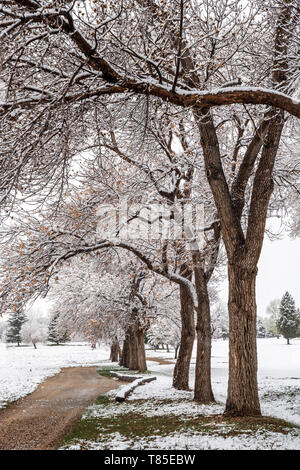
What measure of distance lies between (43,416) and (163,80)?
30.0ft

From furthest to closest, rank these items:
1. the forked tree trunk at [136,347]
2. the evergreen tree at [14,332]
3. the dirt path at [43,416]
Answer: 1. the evergreen tree at [14,332]
2. the forked tree trunk at [136,347]
3. the dirt path at [43,416]

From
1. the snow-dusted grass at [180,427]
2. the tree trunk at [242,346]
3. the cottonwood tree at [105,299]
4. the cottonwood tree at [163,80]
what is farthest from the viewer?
the cottonwood tree at [105,299]

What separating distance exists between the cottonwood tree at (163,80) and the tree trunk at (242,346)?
20 mm

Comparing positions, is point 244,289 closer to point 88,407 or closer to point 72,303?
Result: point 88,407

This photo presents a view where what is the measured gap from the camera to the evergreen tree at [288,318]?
2537 inches

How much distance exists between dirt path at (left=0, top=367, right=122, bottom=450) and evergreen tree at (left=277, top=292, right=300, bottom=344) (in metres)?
55.8

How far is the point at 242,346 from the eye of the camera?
23.3 feet

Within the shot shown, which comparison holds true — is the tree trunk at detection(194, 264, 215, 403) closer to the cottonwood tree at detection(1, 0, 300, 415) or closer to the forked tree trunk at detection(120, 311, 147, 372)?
the cottonwood tree at detection(1, 0, 300, 415)

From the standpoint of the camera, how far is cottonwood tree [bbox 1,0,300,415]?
199 inches

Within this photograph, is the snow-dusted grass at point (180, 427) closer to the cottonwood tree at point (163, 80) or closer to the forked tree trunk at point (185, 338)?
the cottonwood tree at point (163, 80)

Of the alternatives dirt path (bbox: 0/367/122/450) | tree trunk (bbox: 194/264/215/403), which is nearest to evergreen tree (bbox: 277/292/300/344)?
dirt path (bbox: 0/367/122/450)

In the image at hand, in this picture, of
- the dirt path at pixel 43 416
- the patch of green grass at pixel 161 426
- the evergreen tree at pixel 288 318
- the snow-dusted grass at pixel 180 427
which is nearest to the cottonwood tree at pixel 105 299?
the dirt path at pixel 43 416

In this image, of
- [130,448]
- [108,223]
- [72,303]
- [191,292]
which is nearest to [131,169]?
[108,223]

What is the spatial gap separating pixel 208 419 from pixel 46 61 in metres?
7.60
